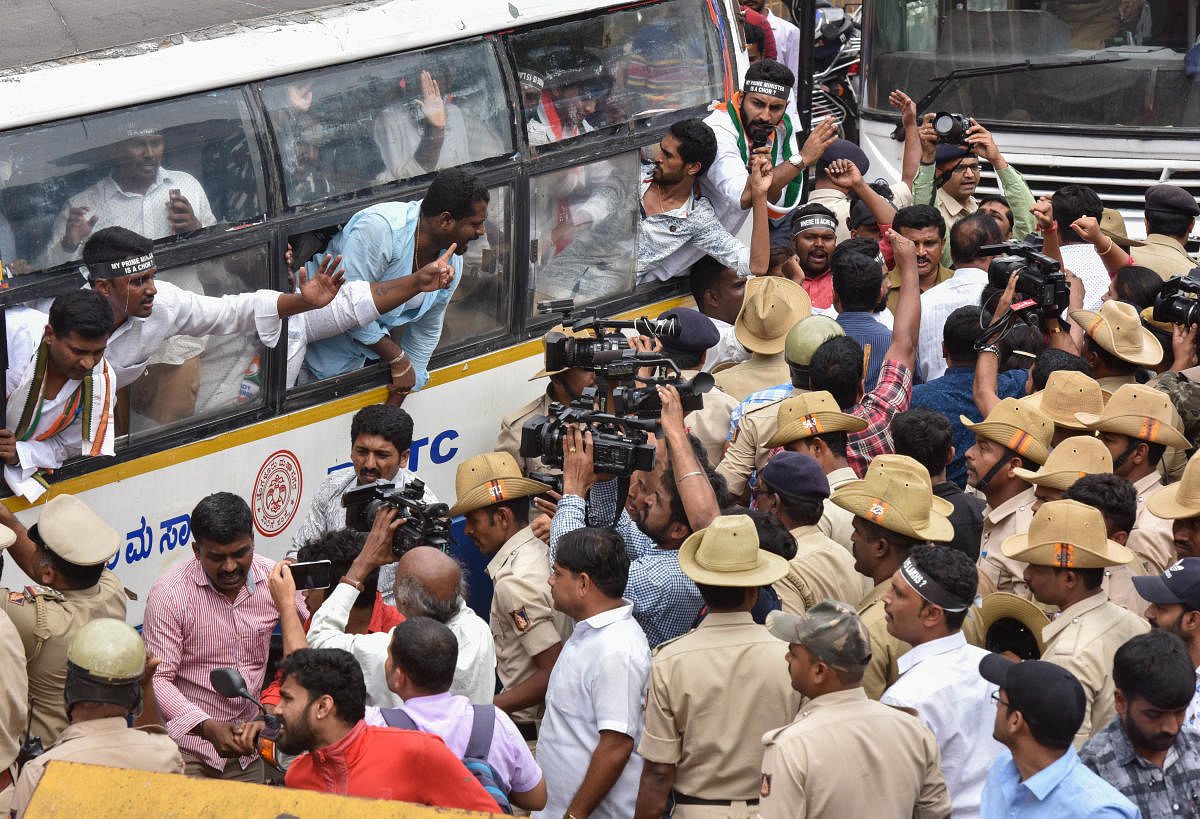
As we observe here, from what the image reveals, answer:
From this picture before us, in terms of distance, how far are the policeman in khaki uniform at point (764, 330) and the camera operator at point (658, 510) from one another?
1340 mm

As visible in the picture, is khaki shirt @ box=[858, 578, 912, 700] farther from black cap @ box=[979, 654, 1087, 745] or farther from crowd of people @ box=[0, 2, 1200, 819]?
black cap @ box=[979, 654, 1087, 745]

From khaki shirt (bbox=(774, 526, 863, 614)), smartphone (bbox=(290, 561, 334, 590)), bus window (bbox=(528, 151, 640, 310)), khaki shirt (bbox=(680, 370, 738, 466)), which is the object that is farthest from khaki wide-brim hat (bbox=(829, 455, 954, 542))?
bus window (bbox=(528, 151, 640, 310))

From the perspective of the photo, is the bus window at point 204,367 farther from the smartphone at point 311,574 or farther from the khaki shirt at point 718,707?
the khaki shirt at point 718,707

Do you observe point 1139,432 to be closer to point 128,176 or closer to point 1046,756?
point 1046,756

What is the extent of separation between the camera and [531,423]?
5.67 metres

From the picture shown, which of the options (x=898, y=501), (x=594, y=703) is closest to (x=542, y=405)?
(x=898, y=501)

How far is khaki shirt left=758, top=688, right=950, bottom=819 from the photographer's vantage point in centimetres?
406

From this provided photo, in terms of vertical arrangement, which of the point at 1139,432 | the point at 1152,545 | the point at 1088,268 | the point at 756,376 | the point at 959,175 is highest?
the point at 959,175

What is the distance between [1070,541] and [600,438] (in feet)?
5.54

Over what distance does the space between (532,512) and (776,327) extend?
1553mm

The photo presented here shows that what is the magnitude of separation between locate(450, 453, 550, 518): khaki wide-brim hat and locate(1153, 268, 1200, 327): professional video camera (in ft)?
10.6

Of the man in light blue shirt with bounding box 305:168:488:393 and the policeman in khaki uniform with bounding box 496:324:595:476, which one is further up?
the man in light blue shirt with bounding box 305:168:488:393

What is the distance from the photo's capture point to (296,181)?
21.6 ft

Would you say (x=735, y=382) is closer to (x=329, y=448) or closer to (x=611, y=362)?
(x=611, y=362)
